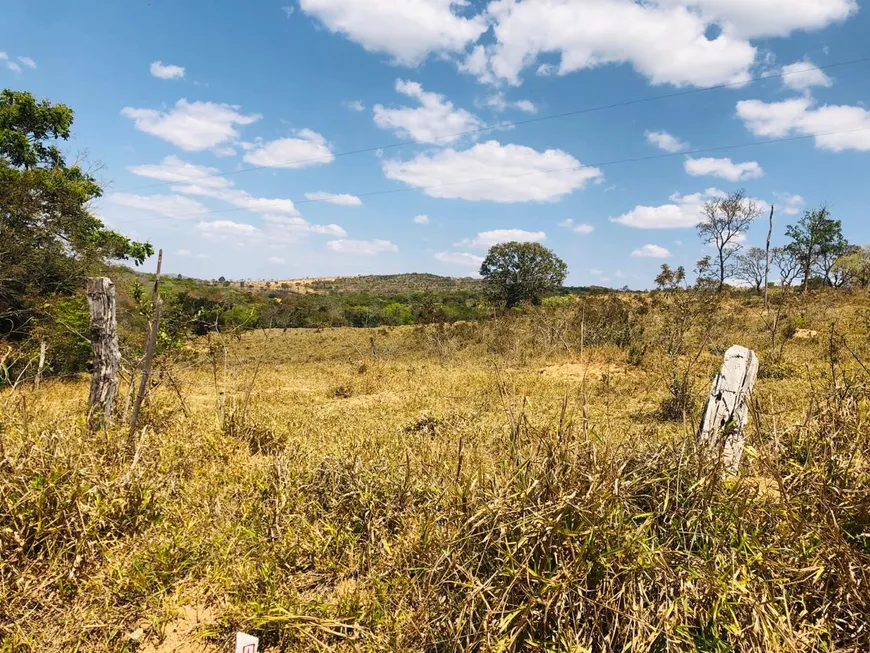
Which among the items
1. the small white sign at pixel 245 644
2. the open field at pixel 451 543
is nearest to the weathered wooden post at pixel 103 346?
the open field at pixel 451 543

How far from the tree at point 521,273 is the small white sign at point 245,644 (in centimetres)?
3664

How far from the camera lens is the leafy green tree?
12.6 meters

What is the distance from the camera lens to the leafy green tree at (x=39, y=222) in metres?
12.6

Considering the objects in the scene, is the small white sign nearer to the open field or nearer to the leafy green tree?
the open field

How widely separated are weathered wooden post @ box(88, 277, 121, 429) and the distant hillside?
243 feet

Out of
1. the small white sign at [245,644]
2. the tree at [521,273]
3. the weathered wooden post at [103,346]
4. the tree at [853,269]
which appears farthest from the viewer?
the tree at [521,273]

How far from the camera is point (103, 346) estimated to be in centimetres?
468

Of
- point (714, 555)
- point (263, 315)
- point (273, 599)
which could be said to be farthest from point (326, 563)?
point (263, 315)

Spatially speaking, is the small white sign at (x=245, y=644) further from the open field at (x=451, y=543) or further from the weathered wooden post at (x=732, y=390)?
the weathered wooden post at (x=732, y=390)

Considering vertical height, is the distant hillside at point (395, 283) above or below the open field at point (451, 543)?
above

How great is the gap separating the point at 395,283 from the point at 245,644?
86.7 metres

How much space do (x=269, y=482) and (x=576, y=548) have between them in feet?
8.25

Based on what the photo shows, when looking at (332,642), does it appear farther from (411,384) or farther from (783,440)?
(411,384)

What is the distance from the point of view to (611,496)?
2.13 meters
